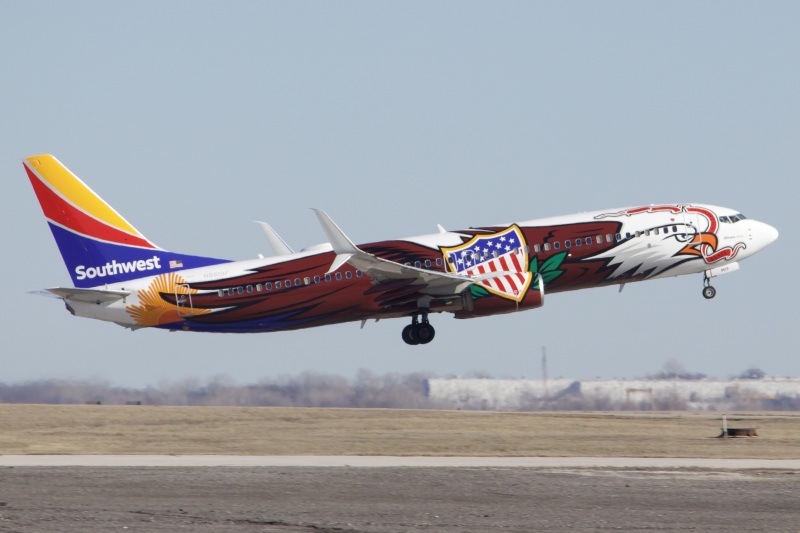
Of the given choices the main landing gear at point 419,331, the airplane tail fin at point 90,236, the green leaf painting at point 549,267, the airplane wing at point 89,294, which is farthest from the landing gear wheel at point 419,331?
the airplane wing at point 89,294

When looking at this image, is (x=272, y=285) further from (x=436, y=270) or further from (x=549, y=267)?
(x=549, y=267)

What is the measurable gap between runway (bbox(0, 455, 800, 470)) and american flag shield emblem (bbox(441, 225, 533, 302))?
41.9 ft

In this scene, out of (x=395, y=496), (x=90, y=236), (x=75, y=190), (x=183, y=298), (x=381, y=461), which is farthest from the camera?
(x=75, y=190)

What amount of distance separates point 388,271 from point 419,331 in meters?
4.37

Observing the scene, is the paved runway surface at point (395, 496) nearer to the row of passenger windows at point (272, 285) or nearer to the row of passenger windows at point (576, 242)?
the row of passenger windows at point (272, 285)

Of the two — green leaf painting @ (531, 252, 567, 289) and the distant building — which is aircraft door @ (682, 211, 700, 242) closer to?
green leaf painting @ (531, 252, 567, 289)

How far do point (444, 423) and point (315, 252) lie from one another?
30.6 feet

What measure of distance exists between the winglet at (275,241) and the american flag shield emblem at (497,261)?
9.14 metres

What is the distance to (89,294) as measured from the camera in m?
50.3

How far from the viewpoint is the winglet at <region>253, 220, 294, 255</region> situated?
2223 inches

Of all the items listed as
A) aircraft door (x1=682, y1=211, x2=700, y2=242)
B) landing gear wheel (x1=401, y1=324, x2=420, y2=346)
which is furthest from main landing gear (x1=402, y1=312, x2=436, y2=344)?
aircraft door (x1=682, y1=211, x2=700, y2=242)

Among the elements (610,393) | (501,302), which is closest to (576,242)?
(501,302)

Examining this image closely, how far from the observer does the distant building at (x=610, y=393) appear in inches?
2692

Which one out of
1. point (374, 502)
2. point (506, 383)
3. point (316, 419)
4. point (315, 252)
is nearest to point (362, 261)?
point (315, 252)
